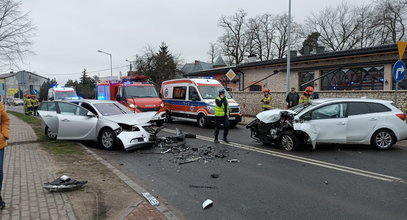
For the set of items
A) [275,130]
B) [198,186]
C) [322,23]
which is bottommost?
[198,186]

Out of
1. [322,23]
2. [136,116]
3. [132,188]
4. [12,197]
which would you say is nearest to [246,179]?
[132,188]

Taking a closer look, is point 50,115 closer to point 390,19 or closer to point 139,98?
point 139,98

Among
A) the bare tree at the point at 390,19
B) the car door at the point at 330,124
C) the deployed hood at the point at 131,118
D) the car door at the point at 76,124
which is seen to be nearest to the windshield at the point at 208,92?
the deployed hood at the point at 131,118

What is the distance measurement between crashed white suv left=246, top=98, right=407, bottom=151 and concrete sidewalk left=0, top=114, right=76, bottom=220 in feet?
19.9

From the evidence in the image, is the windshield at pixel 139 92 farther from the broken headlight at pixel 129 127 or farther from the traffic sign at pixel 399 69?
the traffic sign at pixel 399 69

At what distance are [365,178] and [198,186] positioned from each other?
3282mm

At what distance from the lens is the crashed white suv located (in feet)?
28.4

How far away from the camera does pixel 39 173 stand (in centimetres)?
618

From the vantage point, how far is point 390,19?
36.0 m

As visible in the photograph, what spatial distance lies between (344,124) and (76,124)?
7.95 metres

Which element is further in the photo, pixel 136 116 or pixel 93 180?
pixel 136 116

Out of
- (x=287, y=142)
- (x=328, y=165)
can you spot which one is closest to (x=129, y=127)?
(x=287, y=142)

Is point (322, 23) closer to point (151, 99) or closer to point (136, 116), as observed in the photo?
point (151, 99)

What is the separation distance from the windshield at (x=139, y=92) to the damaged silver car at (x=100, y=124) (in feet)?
15.0
